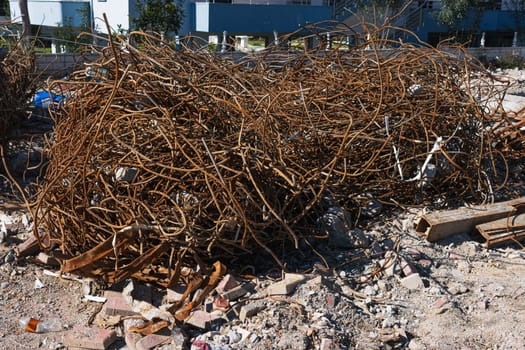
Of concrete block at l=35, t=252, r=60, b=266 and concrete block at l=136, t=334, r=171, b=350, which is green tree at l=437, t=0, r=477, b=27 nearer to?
concrete block at l=35, t=252, r=60, b=266

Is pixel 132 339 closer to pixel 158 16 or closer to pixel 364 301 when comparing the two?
pixel 364 301

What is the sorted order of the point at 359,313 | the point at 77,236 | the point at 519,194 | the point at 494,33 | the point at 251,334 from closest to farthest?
the point at 251,334, the point at 359,313, the point at 77,236, the point at 519,194, the point at 494,33

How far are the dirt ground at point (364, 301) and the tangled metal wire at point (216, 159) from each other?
10.3 inches

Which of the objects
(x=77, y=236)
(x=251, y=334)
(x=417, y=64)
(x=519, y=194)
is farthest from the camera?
(x=417, y=64)

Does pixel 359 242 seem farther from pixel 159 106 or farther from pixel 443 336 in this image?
pixel 159 106

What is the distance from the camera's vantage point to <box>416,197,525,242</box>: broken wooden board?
14.1 ft

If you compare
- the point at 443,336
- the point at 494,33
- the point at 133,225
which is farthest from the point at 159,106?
the point at 494,33

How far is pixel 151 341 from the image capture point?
3.21 m

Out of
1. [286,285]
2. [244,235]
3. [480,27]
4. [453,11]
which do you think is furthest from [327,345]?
[480,27]

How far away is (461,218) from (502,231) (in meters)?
0.34

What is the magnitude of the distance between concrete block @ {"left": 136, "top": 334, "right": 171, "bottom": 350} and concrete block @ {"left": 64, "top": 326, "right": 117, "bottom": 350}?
0.18m

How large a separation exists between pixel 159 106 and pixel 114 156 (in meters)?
0.46

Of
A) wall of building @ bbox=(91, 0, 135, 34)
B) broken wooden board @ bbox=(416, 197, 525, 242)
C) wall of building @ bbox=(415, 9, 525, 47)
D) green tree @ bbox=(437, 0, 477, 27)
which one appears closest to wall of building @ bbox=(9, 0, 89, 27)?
wall of building @ bbox=(91, 0, 135, 34)

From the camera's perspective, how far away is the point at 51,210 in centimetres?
404
